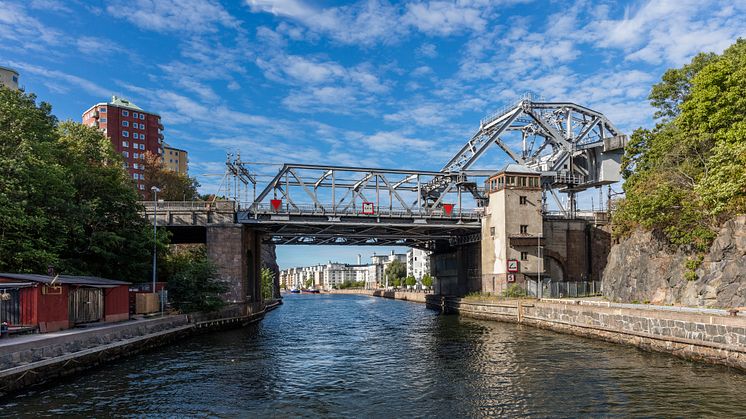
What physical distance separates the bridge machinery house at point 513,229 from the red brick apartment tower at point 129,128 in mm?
101961

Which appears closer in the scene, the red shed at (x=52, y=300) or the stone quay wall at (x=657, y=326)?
the stone quay wall at (x=657, y=326)

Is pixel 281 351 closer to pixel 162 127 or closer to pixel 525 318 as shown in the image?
pixel 525 318

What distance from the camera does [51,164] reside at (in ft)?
144

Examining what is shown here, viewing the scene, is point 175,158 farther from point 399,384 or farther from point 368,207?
point 399,384

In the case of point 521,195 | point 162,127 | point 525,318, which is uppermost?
point 162,127

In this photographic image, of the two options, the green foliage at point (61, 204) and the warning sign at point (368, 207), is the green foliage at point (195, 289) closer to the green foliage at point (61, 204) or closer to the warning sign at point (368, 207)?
the green foliage at point (61, 204)

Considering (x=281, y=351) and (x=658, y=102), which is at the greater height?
(x=658, y=102)

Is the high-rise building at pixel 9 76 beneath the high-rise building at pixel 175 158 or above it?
above

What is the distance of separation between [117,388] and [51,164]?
2631cm

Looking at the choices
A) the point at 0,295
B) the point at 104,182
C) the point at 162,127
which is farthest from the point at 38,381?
the point at 162,127

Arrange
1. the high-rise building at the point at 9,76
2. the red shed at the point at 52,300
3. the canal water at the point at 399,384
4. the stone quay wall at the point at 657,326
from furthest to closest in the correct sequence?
the high-rise building at the point at 9,76, the red shed at the point at 52,300, the stone quay wall at the point at 657,326, the canal water at the point at 399,384

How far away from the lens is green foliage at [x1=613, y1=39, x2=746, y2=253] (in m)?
40.8

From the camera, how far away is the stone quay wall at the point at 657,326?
94.9 feet

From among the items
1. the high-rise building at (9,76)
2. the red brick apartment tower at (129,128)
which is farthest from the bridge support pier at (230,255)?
the high-rise building at (9,76)
